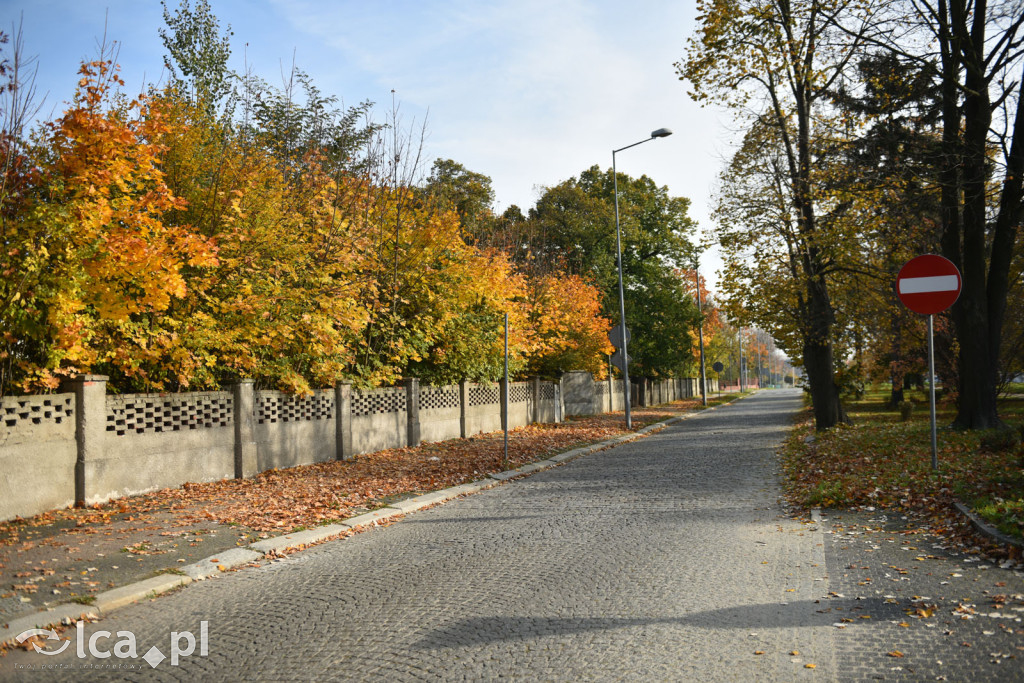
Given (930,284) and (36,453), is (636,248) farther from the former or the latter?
(36,453)

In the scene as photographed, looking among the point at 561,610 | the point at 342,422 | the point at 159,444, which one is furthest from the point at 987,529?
the point at 342,422

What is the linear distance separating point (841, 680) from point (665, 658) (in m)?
0.94

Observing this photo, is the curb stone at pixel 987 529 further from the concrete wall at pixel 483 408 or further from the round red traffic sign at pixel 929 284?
the concrete wall at pixel 483 408

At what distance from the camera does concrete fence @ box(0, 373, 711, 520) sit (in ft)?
26.6

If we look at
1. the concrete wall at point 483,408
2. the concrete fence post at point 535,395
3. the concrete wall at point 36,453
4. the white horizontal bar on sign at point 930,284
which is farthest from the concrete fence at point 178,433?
the white horizontal bar on sign at point 930,284

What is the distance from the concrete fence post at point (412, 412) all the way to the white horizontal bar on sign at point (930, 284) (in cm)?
1053

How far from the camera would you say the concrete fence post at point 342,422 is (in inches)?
554

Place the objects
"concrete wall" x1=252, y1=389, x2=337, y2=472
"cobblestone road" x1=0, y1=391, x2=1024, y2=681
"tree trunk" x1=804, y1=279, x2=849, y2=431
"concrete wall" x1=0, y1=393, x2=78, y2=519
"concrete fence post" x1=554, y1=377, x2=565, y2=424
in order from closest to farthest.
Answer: "cobblestone road" x1=0, y1=391, x2=1024, y2=681
"concrete wall" x1=0, y1=393, x2=78, y2=519
"concrete wall" x1=252, y1=389, x2=337, y2=472
"tree trunk" x1=804, y1=279, x2=849, y2=431
"concrete fence post" x1=554, y1=377, x2=565, y2=424

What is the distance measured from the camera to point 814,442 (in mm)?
17047

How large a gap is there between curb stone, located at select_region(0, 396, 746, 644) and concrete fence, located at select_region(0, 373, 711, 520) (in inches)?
118

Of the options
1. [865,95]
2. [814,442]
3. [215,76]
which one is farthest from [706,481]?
[215,76]

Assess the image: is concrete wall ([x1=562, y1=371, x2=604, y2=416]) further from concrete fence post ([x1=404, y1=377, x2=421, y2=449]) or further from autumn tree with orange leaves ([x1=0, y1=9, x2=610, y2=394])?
concrete fence post ([x1=404, y1=377, x2=421, y2=449])

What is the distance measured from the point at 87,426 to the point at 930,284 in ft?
37.8

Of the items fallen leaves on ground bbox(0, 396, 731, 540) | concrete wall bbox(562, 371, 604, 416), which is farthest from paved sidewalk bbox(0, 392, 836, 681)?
concrete wall bbox(562, 371, 604, 416)
